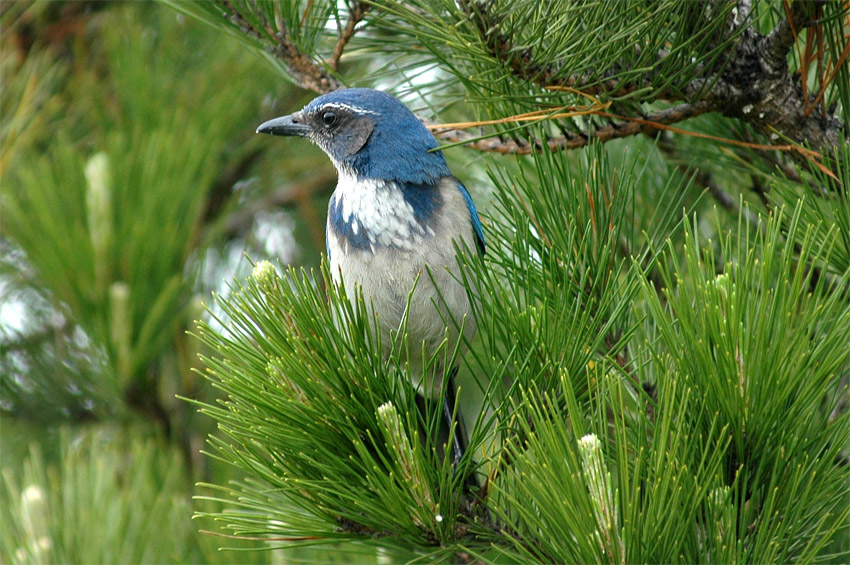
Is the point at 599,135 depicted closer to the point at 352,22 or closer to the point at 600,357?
the point at 600,357

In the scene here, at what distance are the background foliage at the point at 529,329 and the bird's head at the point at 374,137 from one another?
128 millimetres

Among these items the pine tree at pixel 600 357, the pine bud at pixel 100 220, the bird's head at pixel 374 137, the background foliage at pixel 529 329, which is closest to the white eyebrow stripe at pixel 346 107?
the bird's head at pixel 374 137

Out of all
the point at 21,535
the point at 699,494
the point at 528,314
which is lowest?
the point at 21,535

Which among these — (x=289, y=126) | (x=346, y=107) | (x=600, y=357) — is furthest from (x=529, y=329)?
(x=289, y=126)

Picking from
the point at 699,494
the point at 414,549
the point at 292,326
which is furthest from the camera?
the point at 414,549

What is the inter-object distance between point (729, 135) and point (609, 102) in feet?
2.77

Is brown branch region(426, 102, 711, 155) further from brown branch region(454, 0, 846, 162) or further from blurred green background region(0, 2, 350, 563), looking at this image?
blurred green background region(0, 2, 350, 563)

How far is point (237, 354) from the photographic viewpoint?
6.54 ft

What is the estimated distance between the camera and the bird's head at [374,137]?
117 inches

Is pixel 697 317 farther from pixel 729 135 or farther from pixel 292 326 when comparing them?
pixel 729 135

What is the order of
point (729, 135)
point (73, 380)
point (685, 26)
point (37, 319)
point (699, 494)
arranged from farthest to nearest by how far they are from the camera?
point (37, 319)
point (73, 380)
point (729, 135)
point (685, 26)
point (699, 494)

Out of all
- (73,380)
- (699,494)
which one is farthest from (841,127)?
(73,380)

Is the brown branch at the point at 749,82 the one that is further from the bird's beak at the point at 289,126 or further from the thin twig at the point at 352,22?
the bird's beak at the point at 289,126

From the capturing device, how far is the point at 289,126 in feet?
10.7
